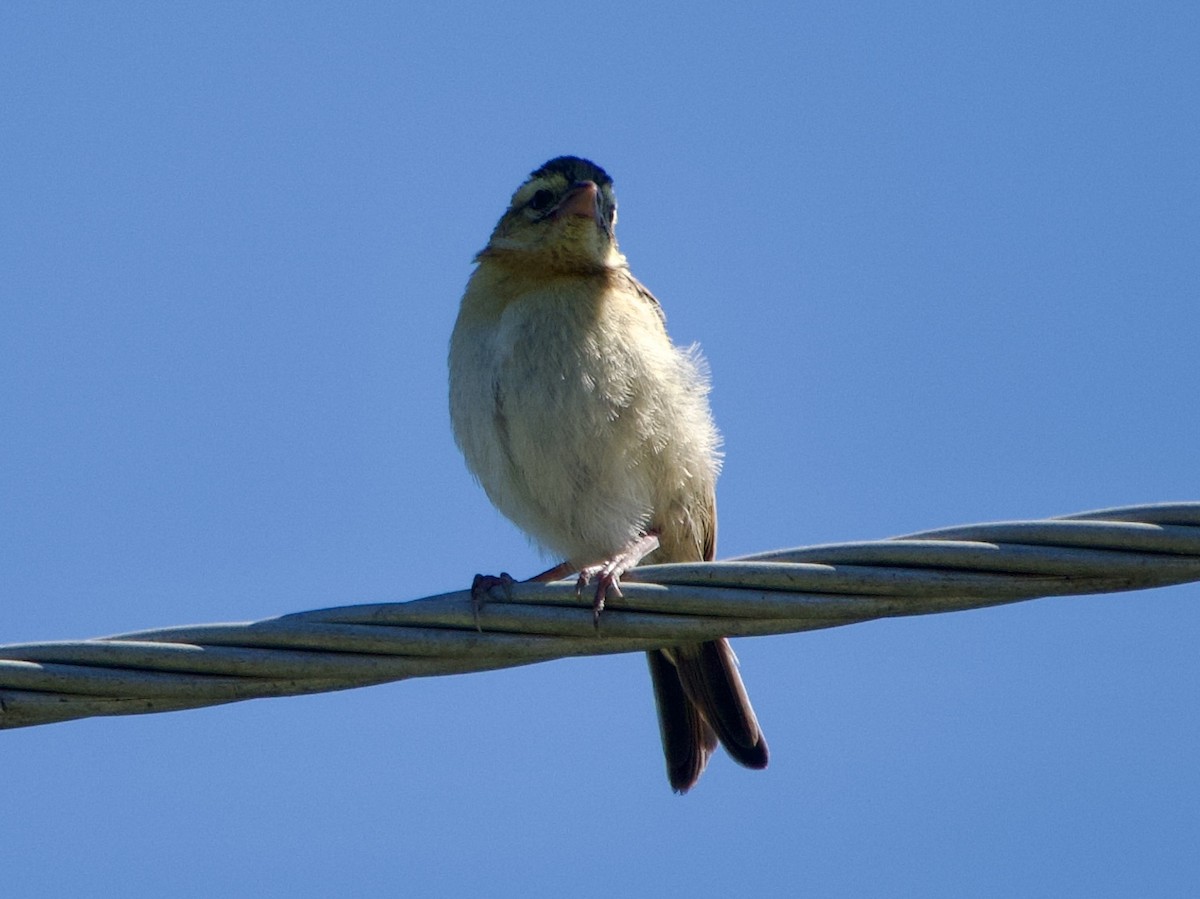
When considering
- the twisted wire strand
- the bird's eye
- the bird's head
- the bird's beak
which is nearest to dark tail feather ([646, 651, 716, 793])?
the bird's head

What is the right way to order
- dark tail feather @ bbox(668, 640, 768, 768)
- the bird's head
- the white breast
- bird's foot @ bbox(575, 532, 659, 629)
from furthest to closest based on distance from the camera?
the bird's head → dark tail feather @ bbox(668, 640, 768, 768) → the white breast → bird's foot @ bbox(575, 532, 659, 629)

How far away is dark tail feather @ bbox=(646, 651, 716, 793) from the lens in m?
6.94

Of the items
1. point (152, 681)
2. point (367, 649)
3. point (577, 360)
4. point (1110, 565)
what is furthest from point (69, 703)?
point (577, 360)

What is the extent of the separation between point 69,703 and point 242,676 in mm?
434

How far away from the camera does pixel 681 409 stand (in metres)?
6.80

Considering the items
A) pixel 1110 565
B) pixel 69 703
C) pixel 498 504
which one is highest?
pixel 498 504

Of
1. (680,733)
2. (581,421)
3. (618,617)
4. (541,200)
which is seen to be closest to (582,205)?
(541,200)

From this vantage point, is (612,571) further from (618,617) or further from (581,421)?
(581,421)

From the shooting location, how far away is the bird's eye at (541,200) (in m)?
7.75

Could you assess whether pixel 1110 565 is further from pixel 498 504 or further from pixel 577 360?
pixel 498 504

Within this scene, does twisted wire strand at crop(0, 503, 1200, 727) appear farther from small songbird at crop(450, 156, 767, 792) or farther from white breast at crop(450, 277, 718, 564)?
white breast at crop(450, 277, 718, 564)

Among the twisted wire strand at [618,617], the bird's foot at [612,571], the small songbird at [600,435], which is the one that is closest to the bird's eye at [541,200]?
the small songbird at [600,435]

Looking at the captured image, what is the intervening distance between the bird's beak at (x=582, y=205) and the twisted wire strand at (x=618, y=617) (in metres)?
3.62

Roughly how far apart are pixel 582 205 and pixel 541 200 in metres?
0.34
